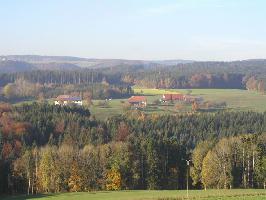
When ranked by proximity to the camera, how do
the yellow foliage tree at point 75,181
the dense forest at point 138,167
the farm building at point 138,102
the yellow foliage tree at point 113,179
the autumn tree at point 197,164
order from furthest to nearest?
the farm building at point 138,102, the autumn tree at point 197,164, the dense forest at point 138,167, the yellow foliage tree at point 113,179, the yellow foliage tree at point 75,181

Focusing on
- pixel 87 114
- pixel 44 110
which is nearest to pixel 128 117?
pixel 87 114

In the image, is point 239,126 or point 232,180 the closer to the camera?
point 232,180

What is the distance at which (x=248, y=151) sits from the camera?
84250 millimetres

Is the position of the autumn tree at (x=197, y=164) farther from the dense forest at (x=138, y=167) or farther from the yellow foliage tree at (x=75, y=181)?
the yellow foliage tree at (x=75, y=181)

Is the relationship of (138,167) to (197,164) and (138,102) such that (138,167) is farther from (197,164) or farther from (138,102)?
(138,102)

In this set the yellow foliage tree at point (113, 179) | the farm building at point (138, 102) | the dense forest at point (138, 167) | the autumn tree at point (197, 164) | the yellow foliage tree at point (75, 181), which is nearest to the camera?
the yellow foliage tree at point (75, 181)

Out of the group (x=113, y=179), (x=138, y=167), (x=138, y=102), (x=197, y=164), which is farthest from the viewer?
(x=138, y=102)

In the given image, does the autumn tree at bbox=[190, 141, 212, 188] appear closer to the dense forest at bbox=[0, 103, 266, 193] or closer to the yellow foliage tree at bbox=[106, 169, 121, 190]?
the dense forest at bbox=[0, 103, 266, 193]

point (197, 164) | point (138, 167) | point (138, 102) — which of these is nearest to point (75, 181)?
point (138, 167)

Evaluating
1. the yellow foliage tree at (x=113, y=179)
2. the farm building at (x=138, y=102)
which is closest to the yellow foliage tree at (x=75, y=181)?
the yellow foliage tree at (x=113, y=179)

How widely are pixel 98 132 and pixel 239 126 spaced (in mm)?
39182

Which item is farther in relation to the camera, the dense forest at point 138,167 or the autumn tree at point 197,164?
the autumn tree at point 197,164

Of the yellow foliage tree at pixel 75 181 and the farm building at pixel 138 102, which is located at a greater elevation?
the farm building at pixel 138 102

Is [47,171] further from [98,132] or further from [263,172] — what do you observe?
[98,132]
